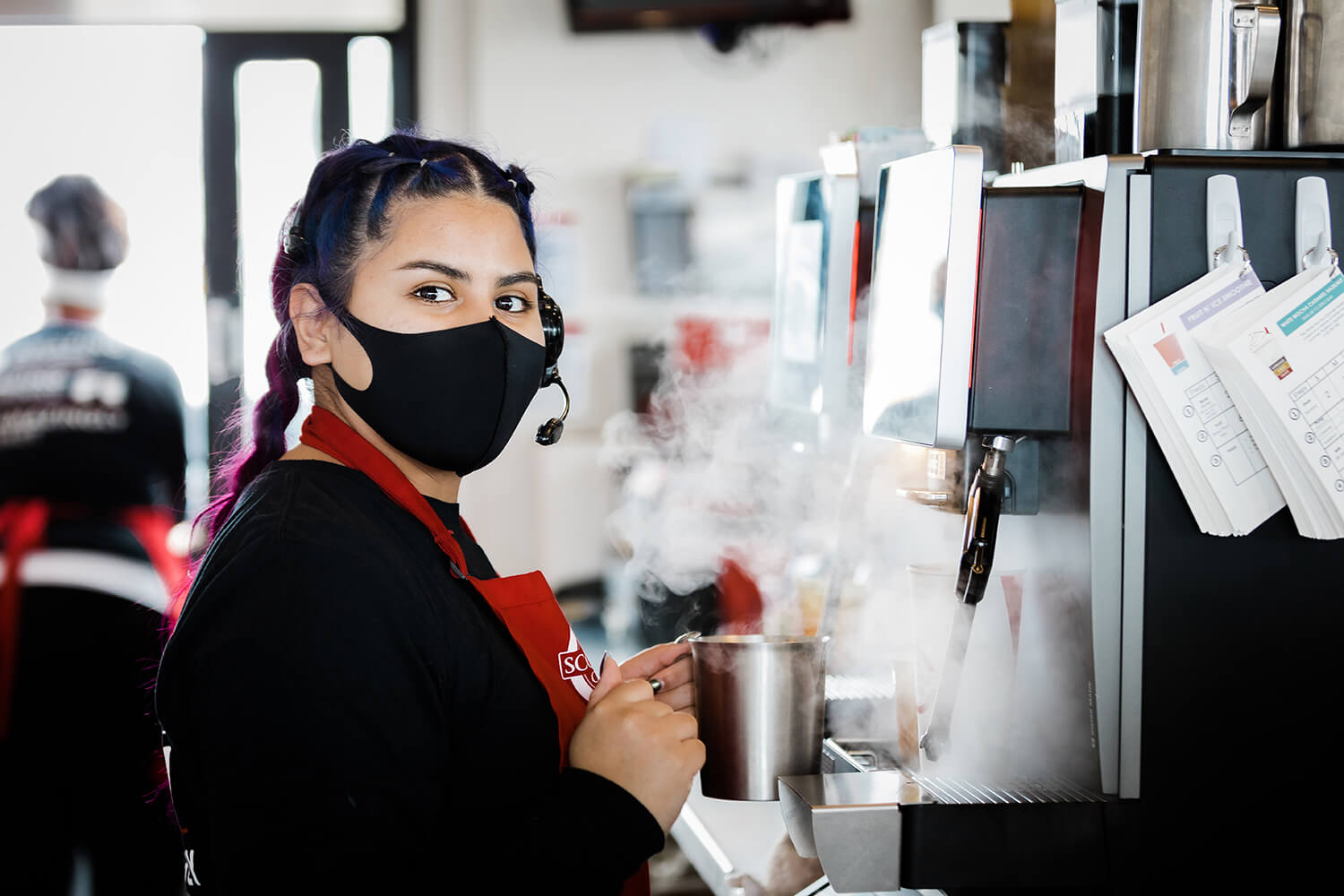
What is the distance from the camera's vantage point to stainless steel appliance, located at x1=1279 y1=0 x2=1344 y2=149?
1196mm

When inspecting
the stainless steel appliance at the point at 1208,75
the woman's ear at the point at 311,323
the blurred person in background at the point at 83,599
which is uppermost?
the stainless steel appliance at the point at 1208,75

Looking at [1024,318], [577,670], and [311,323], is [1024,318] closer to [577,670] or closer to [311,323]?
[577,670]

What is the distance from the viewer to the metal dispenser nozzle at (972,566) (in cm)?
127

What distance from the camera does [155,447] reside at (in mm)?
3000

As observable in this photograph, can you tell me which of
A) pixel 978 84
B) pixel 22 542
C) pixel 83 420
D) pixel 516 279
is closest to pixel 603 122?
pixel 83 420

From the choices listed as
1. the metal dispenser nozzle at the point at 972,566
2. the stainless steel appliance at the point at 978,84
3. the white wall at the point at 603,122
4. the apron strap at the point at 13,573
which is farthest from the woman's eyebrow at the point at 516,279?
the white wall at the point at 603,122

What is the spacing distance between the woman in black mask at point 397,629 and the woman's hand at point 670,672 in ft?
0.23

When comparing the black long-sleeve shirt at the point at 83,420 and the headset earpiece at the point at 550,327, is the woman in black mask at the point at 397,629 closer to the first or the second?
the headset earpiece at the point at 550,327

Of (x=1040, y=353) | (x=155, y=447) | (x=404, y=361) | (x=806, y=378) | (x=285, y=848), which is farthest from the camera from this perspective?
(x=155, y=447)

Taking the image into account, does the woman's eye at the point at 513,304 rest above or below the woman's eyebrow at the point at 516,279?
below

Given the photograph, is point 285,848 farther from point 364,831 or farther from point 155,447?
point 155,447

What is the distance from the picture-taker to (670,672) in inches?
53.0

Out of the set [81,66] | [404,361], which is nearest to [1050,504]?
[404,361]

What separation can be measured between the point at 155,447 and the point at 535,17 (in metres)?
1.82
